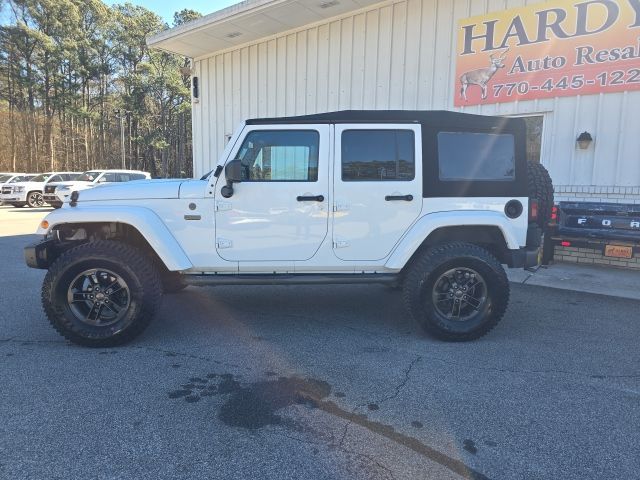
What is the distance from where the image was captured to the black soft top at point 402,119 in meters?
4.17

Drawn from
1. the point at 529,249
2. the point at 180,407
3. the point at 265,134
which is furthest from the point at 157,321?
the point at 529,249

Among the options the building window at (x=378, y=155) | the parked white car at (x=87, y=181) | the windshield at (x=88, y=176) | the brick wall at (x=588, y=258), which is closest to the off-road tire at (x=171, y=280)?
the building window at (x=378, y=155)

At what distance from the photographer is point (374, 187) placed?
13.5ft

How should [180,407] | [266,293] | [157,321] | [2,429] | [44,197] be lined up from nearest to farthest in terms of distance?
[2,429], [180,407], [157,321], [266,293], [44,197]

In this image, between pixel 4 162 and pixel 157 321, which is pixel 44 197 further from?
pixel 4 162

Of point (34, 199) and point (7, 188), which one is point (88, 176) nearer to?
point (34, 199)

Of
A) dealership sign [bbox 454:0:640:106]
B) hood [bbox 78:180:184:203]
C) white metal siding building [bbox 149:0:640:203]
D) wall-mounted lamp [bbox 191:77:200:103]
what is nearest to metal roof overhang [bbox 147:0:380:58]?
white metal siding building [bbox 149:0:640:203]

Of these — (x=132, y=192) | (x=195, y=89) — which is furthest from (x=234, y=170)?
(x=195, y=89)

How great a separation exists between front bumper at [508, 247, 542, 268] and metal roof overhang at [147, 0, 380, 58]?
24.1 feet

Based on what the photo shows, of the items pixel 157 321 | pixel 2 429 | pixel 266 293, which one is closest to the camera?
pixel 2 429

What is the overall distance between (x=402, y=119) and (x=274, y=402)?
2.81 m

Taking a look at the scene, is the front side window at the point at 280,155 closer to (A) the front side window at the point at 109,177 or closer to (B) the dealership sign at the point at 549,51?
(B) the dealership sign at the point at 549,51

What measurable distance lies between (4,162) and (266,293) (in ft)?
142

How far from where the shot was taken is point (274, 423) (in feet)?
9.07
